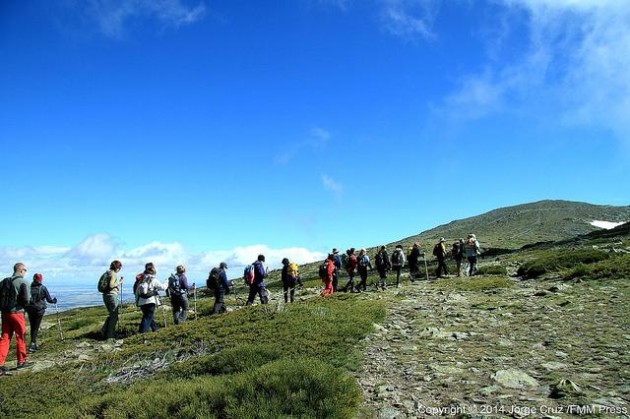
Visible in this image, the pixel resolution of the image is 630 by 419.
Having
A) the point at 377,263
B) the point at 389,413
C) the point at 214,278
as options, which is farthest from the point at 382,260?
the point at 389,413

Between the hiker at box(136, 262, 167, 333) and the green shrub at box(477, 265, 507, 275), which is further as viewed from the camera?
the green shrub at box(477, 265, 507, 275)

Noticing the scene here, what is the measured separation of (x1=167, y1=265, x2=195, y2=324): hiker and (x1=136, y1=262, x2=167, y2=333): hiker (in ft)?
4.75

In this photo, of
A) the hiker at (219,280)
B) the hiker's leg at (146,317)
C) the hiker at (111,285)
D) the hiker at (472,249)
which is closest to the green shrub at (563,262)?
the hiker at (472,249)

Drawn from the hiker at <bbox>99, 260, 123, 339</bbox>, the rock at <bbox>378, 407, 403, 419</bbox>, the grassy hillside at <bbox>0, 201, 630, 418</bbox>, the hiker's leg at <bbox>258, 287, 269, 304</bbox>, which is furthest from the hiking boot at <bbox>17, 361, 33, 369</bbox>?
the rock at <bbox>378, 407, 403, 419</bbox>

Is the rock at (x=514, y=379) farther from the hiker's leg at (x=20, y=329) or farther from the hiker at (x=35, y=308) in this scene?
the hiker at (x=35, y=308)

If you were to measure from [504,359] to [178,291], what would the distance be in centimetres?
1380

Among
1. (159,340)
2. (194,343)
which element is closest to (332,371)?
(194,343)

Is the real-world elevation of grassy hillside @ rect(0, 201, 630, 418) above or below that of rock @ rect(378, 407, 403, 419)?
above

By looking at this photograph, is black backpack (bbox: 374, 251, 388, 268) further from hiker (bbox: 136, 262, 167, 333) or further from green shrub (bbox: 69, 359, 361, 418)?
green shrub (bbox: 69, 359, 361, 418)

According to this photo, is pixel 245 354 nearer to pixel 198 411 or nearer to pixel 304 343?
pixel 304 343

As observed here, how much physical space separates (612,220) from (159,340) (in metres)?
150

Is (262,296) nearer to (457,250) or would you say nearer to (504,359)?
(504,359)

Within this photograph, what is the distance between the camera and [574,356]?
356 inches

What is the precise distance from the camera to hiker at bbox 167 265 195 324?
1886 cm
